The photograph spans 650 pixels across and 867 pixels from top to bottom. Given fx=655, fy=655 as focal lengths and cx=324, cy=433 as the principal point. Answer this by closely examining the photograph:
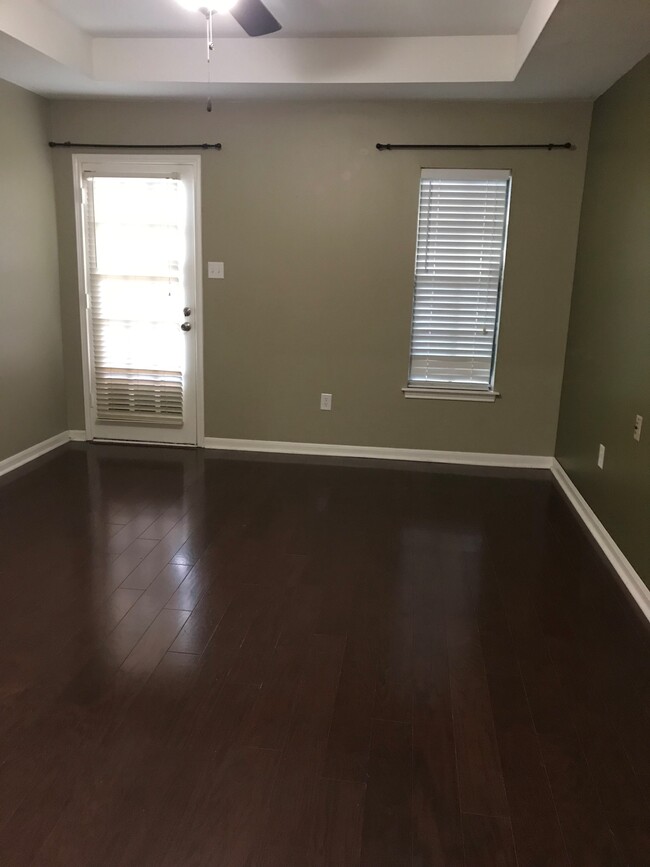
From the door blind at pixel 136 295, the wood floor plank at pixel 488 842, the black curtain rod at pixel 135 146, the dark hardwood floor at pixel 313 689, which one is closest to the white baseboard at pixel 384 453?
the door blind at pixel 136 295

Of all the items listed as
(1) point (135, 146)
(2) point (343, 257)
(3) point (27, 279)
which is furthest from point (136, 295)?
(2) point (343, 257)

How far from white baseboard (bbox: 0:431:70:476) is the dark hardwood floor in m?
0.65

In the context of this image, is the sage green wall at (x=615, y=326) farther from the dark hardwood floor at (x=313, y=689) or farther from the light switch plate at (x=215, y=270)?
the light switch plate at (x=215, y=270)

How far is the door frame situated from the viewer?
15.3 feet

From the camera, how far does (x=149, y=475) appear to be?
4.43 m

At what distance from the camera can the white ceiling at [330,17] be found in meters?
3.36

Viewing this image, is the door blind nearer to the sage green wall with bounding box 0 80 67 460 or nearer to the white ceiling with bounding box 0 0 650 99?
the sage green wall with bounding box 0 80 67 460

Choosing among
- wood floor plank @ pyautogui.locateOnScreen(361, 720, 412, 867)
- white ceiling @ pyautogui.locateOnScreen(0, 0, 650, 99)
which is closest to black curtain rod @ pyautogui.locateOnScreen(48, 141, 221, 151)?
white ceiling @ pyautogui.locateOnScreen(0, 0, 650, 99)

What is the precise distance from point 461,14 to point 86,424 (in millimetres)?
3767

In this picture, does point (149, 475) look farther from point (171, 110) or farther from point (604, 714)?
point (604, 714)

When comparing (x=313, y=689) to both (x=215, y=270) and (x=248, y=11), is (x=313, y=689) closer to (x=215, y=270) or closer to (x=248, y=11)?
(x=248, y=11)

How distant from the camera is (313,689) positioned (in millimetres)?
2256

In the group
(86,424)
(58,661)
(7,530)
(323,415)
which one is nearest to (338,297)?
(323,415)

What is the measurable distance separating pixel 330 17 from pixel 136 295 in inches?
90.3
